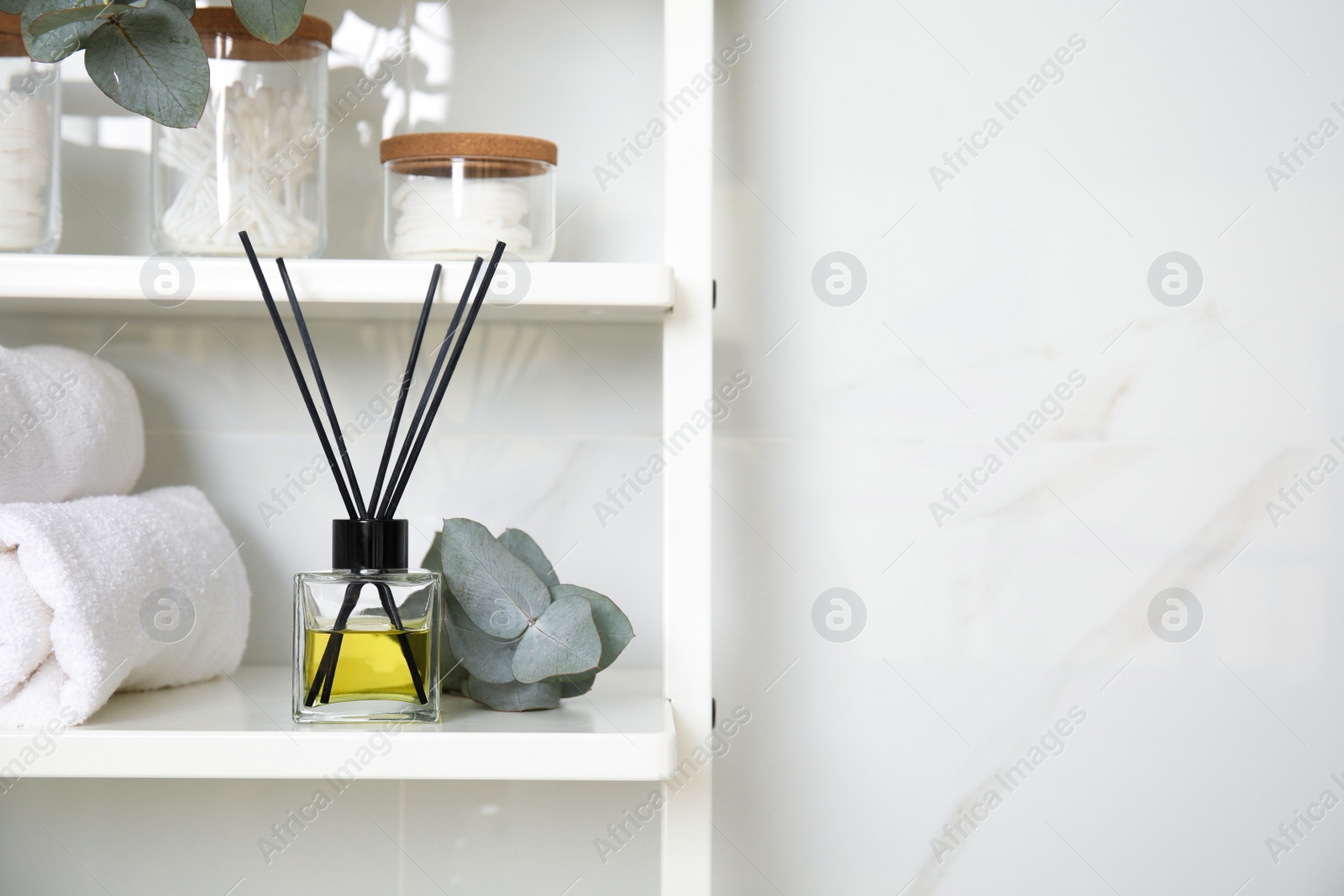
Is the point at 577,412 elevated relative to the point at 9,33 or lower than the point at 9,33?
lower

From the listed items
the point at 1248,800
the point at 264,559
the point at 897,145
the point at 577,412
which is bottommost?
the point at 1248,800

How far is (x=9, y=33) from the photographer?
586mm

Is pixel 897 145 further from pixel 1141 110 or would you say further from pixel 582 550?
pixel 582 550

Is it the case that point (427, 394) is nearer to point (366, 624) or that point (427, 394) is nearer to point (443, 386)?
point (443, 386)

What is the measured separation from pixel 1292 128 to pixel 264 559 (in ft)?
2.52

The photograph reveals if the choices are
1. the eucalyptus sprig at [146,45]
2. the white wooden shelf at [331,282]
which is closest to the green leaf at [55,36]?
the eucalyptus sprig at [146,45]

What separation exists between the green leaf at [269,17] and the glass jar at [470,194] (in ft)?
0.29

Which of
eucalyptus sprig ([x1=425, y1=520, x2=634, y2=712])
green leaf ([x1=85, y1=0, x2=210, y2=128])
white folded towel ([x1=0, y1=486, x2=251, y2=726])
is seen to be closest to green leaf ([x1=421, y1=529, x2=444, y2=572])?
eucalyptus sprig ([x1=425, y1=520, x2=634, y2=712])

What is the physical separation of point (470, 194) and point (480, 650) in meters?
0.25

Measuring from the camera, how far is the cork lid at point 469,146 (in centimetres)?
57

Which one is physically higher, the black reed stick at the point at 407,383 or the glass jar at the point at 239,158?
the glass jar at the point at 239,158

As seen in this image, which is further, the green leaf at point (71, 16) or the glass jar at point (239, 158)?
the glass jar at point (239, 158)

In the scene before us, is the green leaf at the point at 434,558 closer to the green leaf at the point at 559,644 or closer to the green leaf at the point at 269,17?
the green leaf at the point at 559,644

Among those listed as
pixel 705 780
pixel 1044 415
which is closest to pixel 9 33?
pixel 705 780
